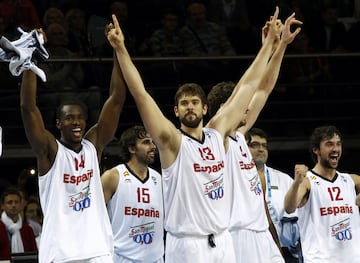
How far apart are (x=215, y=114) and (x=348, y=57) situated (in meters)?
3.93

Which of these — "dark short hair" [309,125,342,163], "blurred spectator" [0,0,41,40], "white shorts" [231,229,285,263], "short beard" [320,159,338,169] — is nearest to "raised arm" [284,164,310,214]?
"short beard" [320,159,338,169]

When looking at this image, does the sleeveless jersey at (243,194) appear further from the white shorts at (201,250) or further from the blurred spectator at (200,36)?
the blurred spectator at (200,36)

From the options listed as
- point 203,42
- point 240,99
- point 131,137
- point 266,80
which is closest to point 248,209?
point 240,99

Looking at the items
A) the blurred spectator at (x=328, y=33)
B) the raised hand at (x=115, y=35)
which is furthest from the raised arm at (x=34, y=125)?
the blurred spectator at (x=328, y=33)

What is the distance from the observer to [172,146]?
8.34 m

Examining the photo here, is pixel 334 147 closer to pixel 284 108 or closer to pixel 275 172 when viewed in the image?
pixel 275 172

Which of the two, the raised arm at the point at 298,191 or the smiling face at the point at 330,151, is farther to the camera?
the smiling face at the point at 330,151

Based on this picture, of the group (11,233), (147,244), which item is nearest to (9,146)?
(11,233)

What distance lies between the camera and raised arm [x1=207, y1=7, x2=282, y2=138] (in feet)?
28.6

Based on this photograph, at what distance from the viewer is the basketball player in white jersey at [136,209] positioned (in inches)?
383

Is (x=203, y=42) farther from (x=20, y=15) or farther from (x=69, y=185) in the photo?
(x=69, y=185)

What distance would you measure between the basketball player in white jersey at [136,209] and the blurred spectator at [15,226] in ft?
5.76

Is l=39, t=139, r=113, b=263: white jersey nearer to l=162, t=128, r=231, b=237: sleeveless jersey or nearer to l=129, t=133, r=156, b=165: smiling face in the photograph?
l=162, t=128, r=231, b=237: sleeveless jersey

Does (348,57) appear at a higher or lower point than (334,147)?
higher
